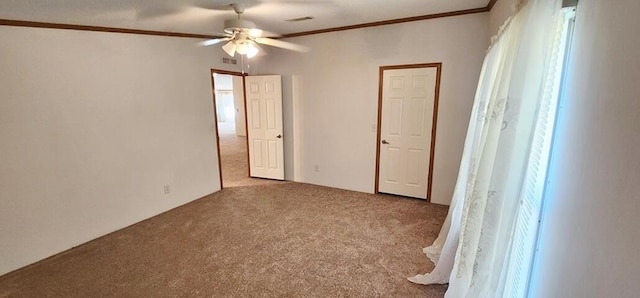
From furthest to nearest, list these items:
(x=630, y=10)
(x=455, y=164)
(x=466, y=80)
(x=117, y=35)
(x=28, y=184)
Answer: (x=455, y=164)
(x=466, y=80)
(x=117, y=35)
(x=28, y=184)
(x=630, y=10)

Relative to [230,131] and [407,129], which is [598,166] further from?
[230,131]

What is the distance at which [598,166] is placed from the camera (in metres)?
0.88

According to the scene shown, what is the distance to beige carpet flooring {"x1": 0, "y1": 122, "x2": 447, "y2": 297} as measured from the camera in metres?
2.34

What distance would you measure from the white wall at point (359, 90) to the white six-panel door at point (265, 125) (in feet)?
0.50

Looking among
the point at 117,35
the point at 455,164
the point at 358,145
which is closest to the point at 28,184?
the point at 117,35

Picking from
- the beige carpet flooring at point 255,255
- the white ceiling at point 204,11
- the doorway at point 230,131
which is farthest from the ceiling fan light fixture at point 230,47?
the beige carpet flooring at point 255,255

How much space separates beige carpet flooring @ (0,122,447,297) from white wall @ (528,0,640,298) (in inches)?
57.5

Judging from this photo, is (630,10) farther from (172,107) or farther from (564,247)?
(172,107)

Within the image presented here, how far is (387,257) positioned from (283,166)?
9.38ft

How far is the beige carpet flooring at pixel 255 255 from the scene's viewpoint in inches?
92.0

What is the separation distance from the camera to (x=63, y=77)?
9.28 ft

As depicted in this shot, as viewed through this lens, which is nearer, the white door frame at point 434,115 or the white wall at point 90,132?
the white wall at point 90,132

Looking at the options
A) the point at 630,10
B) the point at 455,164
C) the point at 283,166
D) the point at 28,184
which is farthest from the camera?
the point at 283,166

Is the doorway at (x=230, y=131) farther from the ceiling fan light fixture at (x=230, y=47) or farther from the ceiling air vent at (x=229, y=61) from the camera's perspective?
the ceiling fan light fixture at (x=230, y=47)
